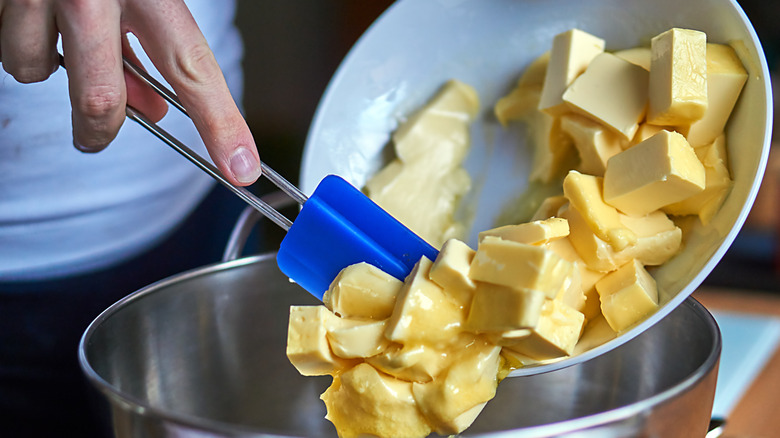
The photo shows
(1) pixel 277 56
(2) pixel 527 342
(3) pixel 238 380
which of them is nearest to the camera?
(2) pixel 527 342

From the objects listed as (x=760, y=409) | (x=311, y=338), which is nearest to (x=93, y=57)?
(x=311, y=338)

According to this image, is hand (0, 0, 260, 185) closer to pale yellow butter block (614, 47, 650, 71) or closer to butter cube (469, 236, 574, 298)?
butter cube (469, 236, 574, 298)

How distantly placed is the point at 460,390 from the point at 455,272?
75 millimetres

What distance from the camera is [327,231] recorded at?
1.55 ft

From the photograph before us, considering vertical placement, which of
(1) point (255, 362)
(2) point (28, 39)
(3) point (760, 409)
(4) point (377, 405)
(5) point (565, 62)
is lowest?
(3) point (760, 409)

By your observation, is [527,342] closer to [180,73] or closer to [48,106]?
[180,73]

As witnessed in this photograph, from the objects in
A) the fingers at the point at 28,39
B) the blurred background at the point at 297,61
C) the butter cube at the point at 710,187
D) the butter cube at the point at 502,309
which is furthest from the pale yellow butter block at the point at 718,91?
the blurred background at the point at 297,61

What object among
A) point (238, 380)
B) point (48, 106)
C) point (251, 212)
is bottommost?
point (238, 380)

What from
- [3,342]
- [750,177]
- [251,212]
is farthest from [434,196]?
[3,342]

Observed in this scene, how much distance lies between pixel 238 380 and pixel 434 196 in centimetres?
25

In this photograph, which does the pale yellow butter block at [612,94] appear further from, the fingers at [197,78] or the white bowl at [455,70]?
the fingers at [197,78]

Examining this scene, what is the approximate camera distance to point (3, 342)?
67 centimetres

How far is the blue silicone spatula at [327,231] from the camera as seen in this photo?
0.47 metres

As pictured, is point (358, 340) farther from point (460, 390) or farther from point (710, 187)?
point (710, 187)
